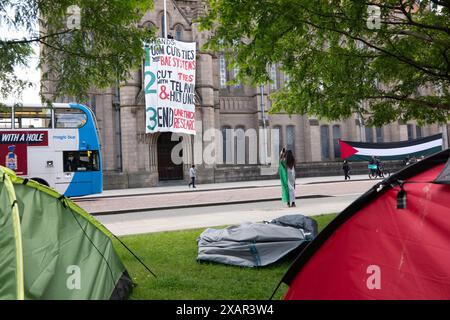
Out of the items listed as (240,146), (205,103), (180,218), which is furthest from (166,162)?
(180,218)

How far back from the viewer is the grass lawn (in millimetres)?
4293

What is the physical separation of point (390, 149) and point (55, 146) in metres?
30.0

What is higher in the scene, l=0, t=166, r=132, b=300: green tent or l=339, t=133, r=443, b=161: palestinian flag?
l=339, t=133, r=443, b=161: palestinian flag

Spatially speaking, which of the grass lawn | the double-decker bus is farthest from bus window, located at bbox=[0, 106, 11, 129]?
the grass lawn

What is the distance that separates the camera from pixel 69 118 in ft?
57.0

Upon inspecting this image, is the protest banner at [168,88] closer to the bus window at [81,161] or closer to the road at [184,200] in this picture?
the road at [184,200]

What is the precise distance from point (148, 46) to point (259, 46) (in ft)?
7.81

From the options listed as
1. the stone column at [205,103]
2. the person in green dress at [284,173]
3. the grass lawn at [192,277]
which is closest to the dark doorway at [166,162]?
the stone column at [205,103]

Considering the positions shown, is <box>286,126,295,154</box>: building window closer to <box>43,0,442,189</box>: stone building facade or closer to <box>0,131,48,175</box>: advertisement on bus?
<box>43,0,442,189</box>: stone building facade

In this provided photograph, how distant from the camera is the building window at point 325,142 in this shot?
39.4 metres

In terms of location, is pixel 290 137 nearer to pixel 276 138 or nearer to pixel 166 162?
pixel 276 138

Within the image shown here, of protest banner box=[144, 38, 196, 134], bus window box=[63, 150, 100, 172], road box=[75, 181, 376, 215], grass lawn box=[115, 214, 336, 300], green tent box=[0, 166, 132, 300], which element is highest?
protest banner box=[144, 38, 196, 134]

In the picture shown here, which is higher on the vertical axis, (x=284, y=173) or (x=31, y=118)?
(x=31, y=118)

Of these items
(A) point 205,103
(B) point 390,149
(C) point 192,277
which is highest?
(A) point 205,103
